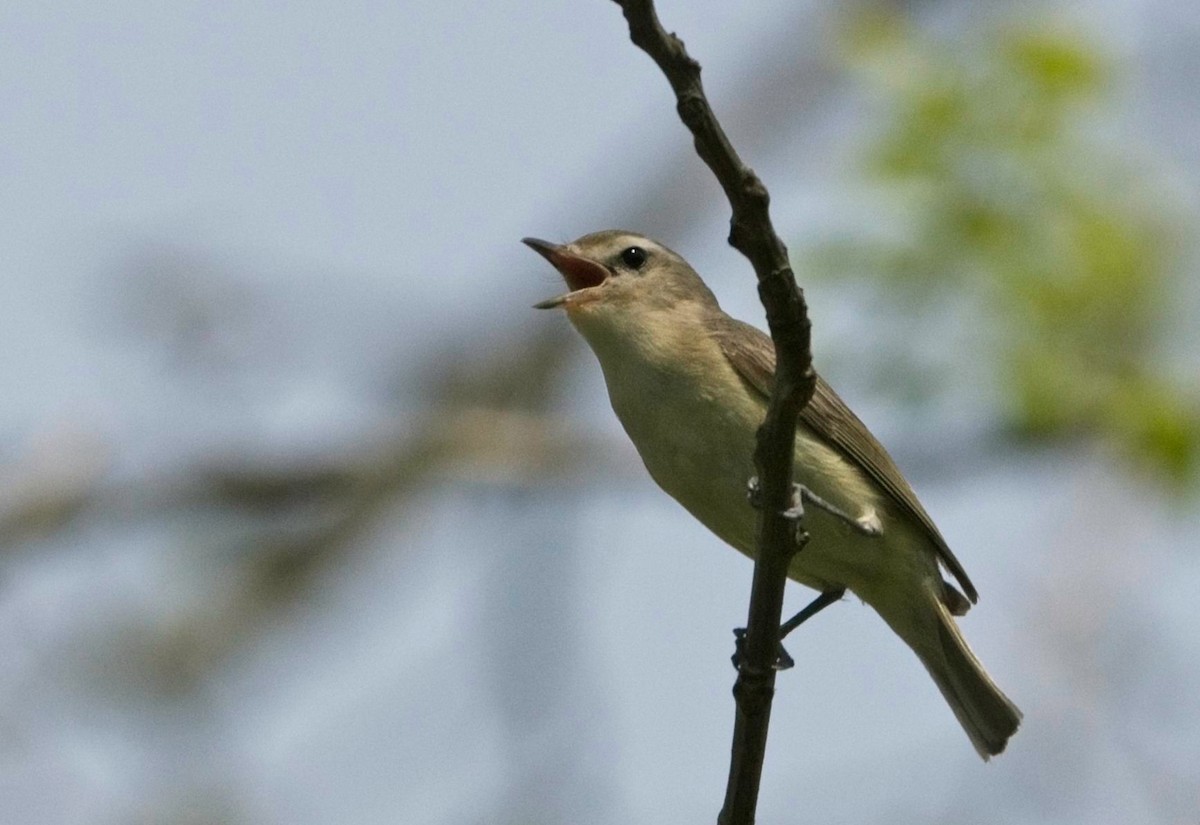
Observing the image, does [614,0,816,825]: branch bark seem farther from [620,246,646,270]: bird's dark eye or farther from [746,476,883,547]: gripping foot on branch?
[620,246,646,270]: bird's dark eye

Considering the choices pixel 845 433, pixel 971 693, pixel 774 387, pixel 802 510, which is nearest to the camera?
pixel 774 387

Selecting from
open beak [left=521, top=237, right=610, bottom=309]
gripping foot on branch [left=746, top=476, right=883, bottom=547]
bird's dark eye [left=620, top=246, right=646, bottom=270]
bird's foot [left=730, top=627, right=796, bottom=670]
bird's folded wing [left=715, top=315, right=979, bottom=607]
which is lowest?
bird's foot [left=730, top=627, right=796, bottom=670]

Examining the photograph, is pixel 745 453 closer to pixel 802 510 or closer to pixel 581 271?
pixel 802 510

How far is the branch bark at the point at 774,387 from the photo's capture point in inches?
147

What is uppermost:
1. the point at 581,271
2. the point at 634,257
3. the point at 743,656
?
the point at 634,257

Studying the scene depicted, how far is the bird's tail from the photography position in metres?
6.73

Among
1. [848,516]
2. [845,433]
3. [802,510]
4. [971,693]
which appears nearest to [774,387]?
[802,510]

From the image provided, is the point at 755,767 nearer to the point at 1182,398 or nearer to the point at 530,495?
the point at 1182,398

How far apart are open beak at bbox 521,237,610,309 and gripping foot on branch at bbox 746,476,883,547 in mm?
1382

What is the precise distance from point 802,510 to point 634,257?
204cm

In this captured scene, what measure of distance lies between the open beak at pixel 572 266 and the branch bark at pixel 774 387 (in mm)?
2256

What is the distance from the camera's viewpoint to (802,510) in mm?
5270

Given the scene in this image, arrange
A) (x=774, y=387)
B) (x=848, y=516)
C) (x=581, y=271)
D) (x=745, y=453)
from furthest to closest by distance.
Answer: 1. (x=581, y=271)
2. (x=848, y=516)
3. (x=745, y=453)
4. (x=774, y=387)

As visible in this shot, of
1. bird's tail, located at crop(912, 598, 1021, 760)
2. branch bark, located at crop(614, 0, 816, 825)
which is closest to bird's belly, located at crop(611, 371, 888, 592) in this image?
bird's tail, located at crop(912, 598, 1021, 760)
